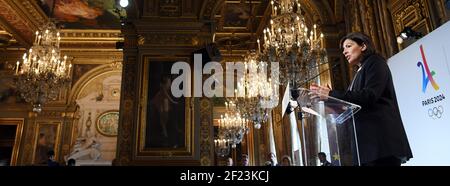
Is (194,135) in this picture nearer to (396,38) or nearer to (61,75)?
(61,75)

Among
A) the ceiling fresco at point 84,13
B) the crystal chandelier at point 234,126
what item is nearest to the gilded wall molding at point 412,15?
the crystal chandelier at point 234,126

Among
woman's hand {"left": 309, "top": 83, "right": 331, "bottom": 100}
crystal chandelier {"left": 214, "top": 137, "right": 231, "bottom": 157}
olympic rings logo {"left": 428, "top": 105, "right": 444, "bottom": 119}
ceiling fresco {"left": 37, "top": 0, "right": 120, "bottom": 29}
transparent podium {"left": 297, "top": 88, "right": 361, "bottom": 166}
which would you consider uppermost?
ceiling fresco {"left": 37, "top": 0, "right": 120, "bottom": 29}

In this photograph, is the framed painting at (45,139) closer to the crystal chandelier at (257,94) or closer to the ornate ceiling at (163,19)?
the ornate ceiling at (163,19)

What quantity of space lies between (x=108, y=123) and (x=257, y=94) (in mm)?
8724

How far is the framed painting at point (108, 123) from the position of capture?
14680 millimetres

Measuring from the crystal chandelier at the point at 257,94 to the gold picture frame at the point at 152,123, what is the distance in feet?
4.48

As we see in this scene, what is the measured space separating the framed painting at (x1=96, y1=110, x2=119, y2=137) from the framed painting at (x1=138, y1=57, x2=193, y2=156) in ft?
24.2

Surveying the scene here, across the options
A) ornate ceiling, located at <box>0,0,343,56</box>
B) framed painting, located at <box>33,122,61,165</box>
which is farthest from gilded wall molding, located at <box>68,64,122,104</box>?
framed painting, located at <box>33,122,61,165</box>

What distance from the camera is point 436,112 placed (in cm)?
548

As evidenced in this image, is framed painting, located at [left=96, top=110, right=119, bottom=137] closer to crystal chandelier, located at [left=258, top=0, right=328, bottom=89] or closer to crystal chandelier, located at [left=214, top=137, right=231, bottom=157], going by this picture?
crystal chandelier, located at [left=214, top=137, right=231, bottom=157]

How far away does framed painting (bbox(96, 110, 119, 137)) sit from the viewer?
14680mm

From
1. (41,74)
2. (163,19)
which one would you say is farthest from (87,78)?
(163,19)
